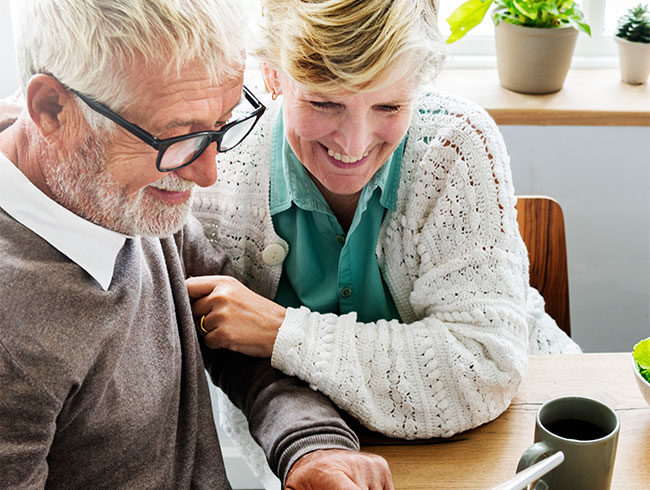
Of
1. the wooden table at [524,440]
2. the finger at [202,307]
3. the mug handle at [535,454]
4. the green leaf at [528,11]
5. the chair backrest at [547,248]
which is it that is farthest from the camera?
the green leaf at [528,11]

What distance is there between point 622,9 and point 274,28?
1.34 m

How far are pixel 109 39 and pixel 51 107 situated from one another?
10 cm

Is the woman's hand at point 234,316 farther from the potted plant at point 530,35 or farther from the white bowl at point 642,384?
the potted plant at point 530,35

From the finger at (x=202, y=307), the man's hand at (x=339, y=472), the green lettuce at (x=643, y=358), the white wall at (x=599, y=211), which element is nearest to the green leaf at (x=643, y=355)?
the green lettuce at (x=643, y=358)

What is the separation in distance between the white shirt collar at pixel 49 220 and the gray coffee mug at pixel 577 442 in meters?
0.54

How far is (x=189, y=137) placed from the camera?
0.88 m

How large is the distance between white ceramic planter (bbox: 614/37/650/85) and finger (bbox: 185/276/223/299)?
4.30 ft

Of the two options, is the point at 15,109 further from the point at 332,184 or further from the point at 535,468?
the point at 535,468

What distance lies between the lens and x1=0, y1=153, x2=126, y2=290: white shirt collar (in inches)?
34.4

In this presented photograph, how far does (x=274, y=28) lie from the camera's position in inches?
45.4

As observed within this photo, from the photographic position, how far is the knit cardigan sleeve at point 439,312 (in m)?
1.15

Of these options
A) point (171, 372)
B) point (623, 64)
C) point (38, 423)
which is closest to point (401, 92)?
point (171, 372)

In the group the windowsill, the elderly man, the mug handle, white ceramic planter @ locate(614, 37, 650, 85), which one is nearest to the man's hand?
the elderly man

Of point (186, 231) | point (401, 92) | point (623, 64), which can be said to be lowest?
point (623, 64)
